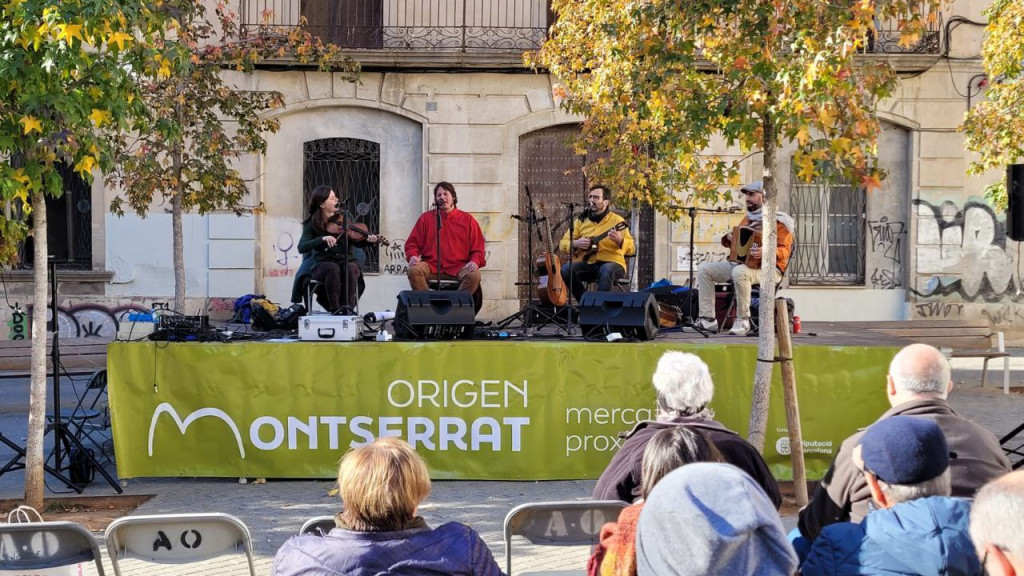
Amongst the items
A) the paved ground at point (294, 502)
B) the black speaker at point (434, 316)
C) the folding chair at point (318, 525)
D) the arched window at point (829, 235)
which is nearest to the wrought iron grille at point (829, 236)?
the arched window at point (829, 235)

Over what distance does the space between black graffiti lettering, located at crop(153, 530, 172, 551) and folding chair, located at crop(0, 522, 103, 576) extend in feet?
0.74

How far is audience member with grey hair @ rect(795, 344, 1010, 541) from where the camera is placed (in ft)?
12.9

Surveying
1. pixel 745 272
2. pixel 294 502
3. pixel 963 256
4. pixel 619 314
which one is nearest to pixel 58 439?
pixel 294 502

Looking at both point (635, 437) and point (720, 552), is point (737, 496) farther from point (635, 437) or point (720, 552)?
point (635, 437)

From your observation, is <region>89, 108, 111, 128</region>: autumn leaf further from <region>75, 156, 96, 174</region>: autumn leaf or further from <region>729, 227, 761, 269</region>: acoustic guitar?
<region>729, 227, 761, 269</region>: acoustic guitar

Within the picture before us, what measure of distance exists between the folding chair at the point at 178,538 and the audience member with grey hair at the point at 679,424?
150 cm

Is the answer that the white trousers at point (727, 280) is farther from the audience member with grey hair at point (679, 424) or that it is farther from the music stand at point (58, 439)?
the music stand at point (58, 439)

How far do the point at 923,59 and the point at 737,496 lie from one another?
16513 mm

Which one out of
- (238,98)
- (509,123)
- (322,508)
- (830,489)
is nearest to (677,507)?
(830,489)

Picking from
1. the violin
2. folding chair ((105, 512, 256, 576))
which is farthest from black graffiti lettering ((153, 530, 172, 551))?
the violin

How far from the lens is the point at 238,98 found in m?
12.8

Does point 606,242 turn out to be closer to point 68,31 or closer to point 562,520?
point 68,31

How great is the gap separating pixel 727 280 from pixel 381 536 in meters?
7.88

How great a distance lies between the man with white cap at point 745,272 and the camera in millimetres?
9578
